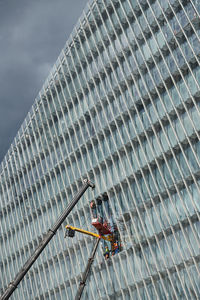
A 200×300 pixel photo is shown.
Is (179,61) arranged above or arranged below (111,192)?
Result: above

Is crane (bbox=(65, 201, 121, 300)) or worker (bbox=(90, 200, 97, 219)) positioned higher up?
worker (bbox=(90, 200, 97, 219))

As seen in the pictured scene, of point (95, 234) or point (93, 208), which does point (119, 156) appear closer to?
point (93, 208)

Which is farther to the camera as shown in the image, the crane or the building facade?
the building facade

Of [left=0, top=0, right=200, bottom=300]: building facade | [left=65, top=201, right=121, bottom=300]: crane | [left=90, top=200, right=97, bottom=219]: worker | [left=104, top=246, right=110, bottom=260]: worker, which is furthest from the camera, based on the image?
[left=90, top=200, right=97, bottom=219]: worker

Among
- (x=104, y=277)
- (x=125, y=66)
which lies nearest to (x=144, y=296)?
(x=104, y=277)

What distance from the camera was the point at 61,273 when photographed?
70.1 meters

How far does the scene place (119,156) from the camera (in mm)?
64500

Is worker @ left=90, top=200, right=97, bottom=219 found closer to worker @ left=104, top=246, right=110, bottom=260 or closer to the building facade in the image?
the building facade

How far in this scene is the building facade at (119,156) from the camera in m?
54.8

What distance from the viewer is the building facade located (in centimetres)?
5481

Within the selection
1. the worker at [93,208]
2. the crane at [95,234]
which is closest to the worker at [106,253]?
the crane at [95,234]

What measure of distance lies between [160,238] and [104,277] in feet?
35.5

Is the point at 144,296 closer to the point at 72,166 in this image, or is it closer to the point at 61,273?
the point at 61,273

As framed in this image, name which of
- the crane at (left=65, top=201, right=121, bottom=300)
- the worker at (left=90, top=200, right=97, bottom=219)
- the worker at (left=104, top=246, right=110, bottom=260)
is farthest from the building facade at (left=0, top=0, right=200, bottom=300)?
the crane at (left=65, top=201, right=121, bottom=300)
